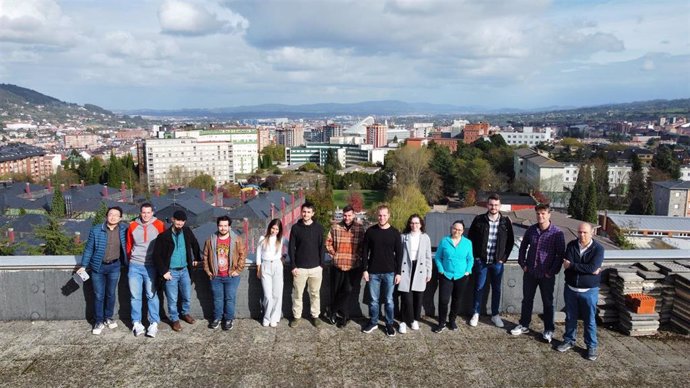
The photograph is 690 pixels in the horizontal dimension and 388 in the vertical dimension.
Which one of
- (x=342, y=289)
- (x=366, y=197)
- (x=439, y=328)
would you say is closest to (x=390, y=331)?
(x=439, y=328)

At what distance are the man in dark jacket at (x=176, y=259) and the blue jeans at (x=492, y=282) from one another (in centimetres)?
254

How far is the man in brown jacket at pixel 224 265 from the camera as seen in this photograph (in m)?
4.51

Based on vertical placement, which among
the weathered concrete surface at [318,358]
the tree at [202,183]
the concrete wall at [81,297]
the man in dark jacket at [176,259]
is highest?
the man in dark jacket at [176,259]

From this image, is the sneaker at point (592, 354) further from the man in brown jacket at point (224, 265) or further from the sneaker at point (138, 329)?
the sneaker at point (138, 329)

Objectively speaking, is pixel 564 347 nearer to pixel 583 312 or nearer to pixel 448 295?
pixel 583 312

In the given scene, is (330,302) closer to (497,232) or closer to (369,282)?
(369,282)

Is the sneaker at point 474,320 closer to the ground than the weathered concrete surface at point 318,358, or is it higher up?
higher up

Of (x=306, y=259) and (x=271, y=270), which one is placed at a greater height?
(x=306, y=259)

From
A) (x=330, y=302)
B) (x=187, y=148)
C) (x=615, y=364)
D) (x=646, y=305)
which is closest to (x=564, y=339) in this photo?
(x=615, y=364)

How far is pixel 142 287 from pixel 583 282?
3.73 metres

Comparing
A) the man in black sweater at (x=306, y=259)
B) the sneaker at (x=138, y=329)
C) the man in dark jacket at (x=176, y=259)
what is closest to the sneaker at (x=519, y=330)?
the man in black sweater at (x=306, y=259)

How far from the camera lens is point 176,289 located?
455 cm

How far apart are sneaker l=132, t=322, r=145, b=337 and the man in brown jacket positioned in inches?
22.5

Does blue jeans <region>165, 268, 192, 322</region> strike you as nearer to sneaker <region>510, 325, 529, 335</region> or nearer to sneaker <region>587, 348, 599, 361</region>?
sneaker <region>510, 325, 529, 335</region>
